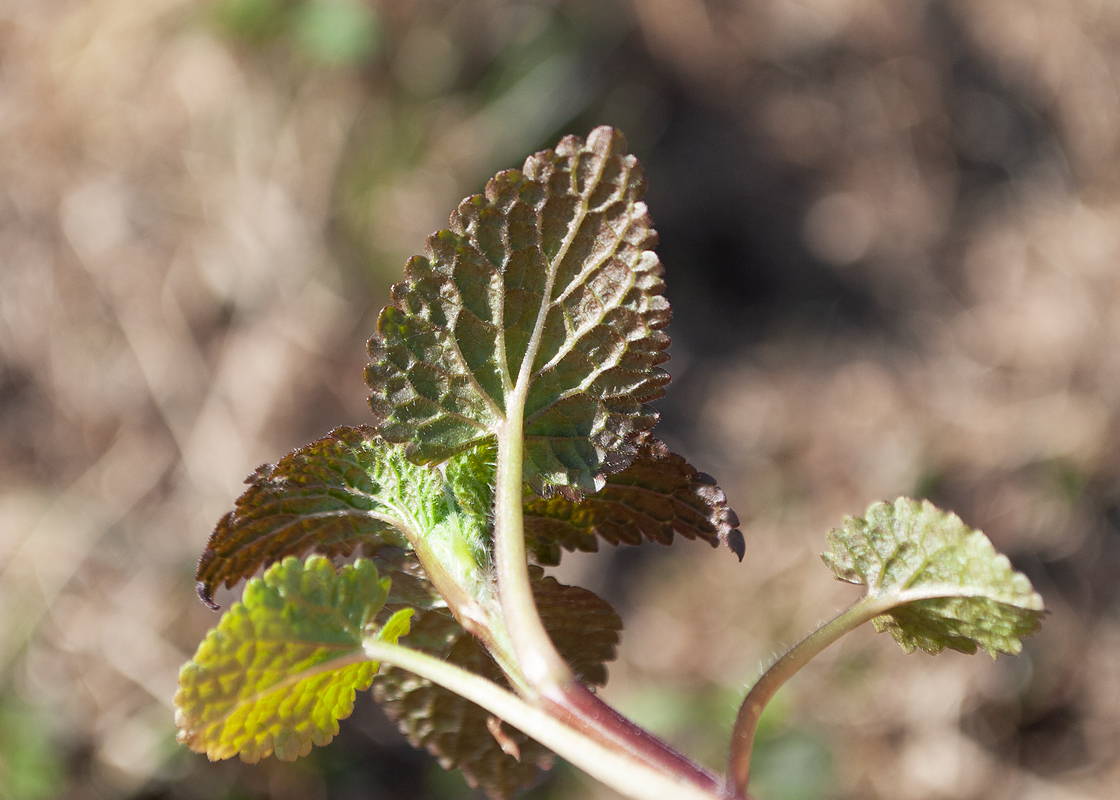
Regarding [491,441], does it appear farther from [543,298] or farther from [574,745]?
[574,745]

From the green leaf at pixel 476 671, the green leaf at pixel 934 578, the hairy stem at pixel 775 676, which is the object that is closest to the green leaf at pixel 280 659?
the green leaf at pixel 476 671

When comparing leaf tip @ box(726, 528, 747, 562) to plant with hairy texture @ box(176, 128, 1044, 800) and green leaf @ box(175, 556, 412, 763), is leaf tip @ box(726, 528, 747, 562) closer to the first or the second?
plant with hairy texture @ box(176, 128, 1044, 800)

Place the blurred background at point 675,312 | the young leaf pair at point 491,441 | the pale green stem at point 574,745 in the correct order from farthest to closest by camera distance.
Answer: the blurred background at point 675,312
the young leaf pair at point 491,441
the pale green stem at point 574,745

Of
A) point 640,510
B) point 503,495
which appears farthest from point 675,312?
point 503,495

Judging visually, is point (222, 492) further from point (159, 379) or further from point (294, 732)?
point (294, 732)

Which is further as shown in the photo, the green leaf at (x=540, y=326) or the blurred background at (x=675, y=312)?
the blurred background at (x=675, y=312)

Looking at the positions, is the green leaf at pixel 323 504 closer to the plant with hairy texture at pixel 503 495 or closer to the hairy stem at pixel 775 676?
the plant with hairy texture at pixel 503 495

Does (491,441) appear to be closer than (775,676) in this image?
No
